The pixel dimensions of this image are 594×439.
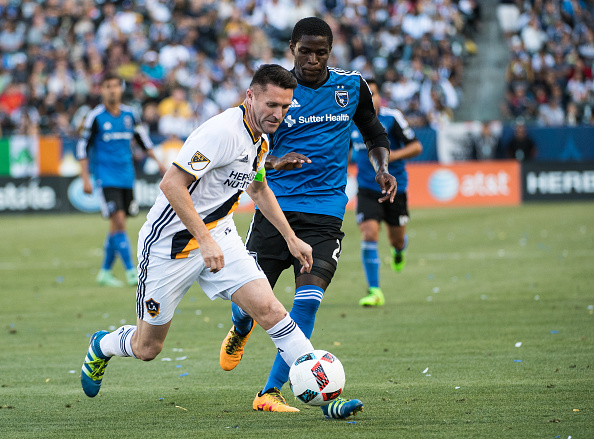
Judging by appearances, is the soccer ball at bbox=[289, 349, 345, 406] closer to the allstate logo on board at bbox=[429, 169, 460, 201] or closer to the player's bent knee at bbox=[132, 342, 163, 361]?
the player's bent knee at bbox=[132, 342, 163, 361]

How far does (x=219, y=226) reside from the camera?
17.2 feet

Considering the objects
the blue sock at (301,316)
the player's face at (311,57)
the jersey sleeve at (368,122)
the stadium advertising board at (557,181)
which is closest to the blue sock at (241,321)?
the blue sock at (301,316)

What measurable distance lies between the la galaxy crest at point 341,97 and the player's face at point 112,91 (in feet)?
20.7

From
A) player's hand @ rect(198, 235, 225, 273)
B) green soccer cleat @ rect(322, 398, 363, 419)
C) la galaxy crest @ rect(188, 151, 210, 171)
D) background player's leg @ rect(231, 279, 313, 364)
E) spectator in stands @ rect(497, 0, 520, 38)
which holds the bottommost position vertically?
green soccer cleat @ rect(322, 398, 363, 419)

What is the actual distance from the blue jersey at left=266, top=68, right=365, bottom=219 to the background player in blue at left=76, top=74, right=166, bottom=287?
237 inches

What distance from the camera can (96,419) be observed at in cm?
523

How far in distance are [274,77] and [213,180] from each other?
0.69m

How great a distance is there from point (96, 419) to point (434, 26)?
22472mm

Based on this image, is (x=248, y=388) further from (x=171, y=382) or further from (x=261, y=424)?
(x=261, y=424)

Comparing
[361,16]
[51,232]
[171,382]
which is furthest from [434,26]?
[171,382]

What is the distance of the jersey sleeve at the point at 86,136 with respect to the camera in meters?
11.8

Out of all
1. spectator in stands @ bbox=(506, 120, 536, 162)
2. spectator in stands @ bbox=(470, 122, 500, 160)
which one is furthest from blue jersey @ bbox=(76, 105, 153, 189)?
spectator in stands @ bbox=(506, 120, 536, 162)

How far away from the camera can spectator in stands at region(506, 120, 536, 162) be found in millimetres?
22625

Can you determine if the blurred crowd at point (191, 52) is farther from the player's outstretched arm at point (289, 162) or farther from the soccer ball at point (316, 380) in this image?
the soccer ball at point (316, 380)
